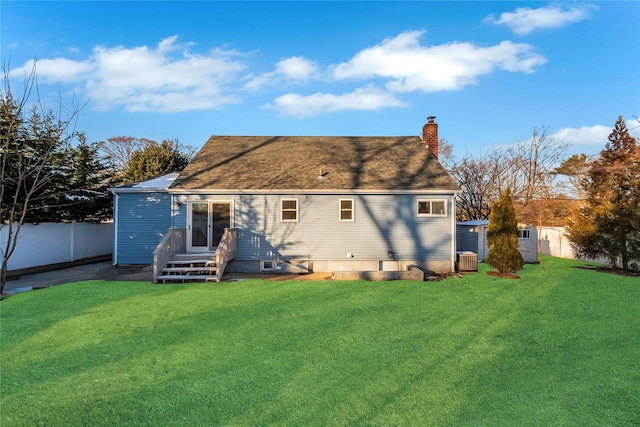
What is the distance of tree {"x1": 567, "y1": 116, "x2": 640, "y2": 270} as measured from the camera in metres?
13.2

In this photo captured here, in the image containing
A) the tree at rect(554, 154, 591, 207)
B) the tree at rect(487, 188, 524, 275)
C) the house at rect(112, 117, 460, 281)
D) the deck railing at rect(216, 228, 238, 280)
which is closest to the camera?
the deck railing at rect(216, 228, 238, 280)

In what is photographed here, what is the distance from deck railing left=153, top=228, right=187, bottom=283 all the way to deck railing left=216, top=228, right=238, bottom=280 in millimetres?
1703

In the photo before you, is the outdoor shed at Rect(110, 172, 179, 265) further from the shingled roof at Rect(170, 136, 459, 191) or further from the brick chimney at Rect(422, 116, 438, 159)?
the brick chimney at Rect(422, 116, 438, 159)

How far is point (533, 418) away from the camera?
11.3 ft

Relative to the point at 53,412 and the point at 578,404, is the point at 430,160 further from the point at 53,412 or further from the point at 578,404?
the point at 53,412

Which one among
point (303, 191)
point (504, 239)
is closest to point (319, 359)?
point (303, 191)

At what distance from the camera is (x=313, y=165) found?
1507cm

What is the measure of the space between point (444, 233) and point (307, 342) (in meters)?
9.49

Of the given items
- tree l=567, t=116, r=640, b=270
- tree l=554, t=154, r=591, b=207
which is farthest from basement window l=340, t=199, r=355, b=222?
tree l=554, t=154, r=591, b=207

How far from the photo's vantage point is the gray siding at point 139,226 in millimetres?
14945

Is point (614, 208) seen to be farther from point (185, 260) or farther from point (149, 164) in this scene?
point (149, 164)

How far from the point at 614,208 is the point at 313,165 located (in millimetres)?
11985

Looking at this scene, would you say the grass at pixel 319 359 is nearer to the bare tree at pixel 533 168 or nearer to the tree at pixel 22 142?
the tree at pixel 22 142

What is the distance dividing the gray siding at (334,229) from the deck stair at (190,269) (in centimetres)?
166
